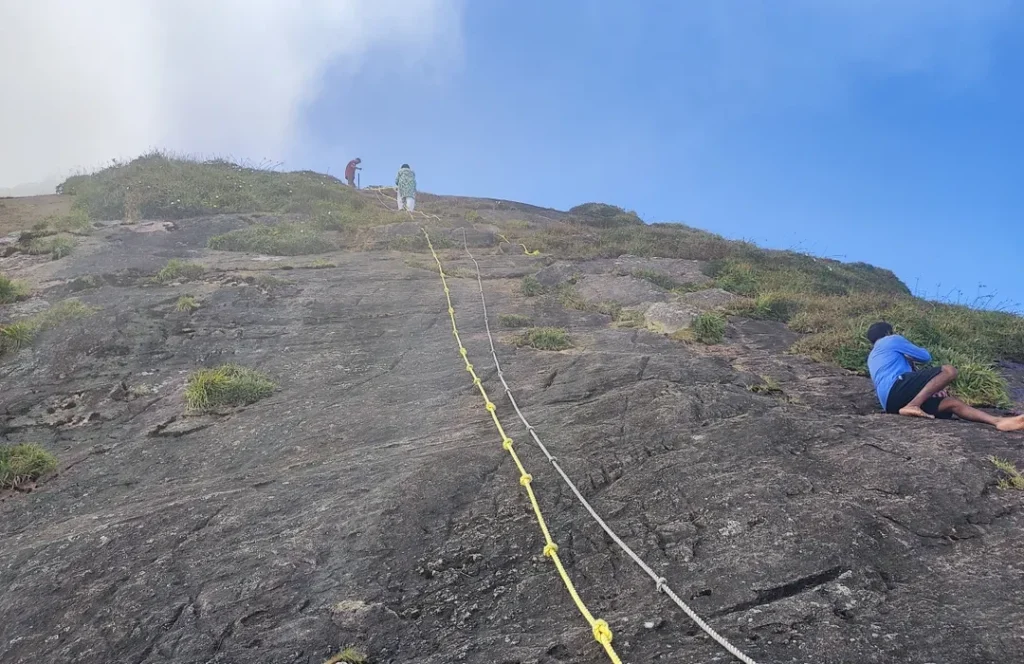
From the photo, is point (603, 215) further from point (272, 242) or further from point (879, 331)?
point (879, 331)

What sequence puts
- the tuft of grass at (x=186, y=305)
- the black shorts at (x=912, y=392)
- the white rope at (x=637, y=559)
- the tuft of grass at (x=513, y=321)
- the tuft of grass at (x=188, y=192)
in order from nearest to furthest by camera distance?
the white rope at (x=637, y=559) < the black shorts at (x=912, y=392) < the tuft of grass at (x=186, y=305) < the tuft of grass at (x=513, y=321) < the tuft of grass at (x=188, y=192)

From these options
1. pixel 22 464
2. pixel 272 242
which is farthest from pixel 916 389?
pixel 272 242

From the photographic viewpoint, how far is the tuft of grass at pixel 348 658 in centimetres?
435

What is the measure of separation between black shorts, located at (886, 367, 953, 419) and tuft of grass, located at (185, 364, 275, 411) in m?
7.94

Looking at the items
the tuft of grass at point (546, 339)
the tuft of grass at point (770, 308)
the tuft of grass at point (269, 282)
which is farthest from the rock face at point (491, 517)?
the tuft of grass at point (269, 282)

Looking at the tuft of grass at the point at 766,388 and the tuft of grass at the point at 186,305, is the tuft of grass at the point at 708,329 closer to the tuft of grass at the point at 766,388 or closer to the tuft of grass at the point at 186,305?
the tuft of grass at the point at 766,388

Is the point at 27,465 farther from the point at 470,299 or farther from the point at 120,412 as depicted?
the point at 470,299

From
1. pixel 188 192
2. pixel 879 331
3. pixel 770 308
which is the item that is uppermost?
pixel 188 192

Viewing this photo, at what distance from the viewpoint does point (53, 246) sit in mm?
15836

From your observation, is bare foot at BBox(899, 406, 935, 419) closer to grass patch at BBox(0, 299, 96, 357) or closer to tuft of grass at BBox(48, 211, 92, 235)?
grass patch at BBox(0, 299, 96, 357)

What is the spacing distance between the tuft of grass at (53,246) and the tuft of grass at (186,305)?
5.54 meters

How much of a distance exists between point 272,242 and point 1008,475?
16.5 meters

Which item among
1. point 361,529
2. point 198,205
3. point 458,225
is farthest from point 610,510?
point 198,205

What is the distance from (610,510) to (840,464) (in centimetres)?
231
